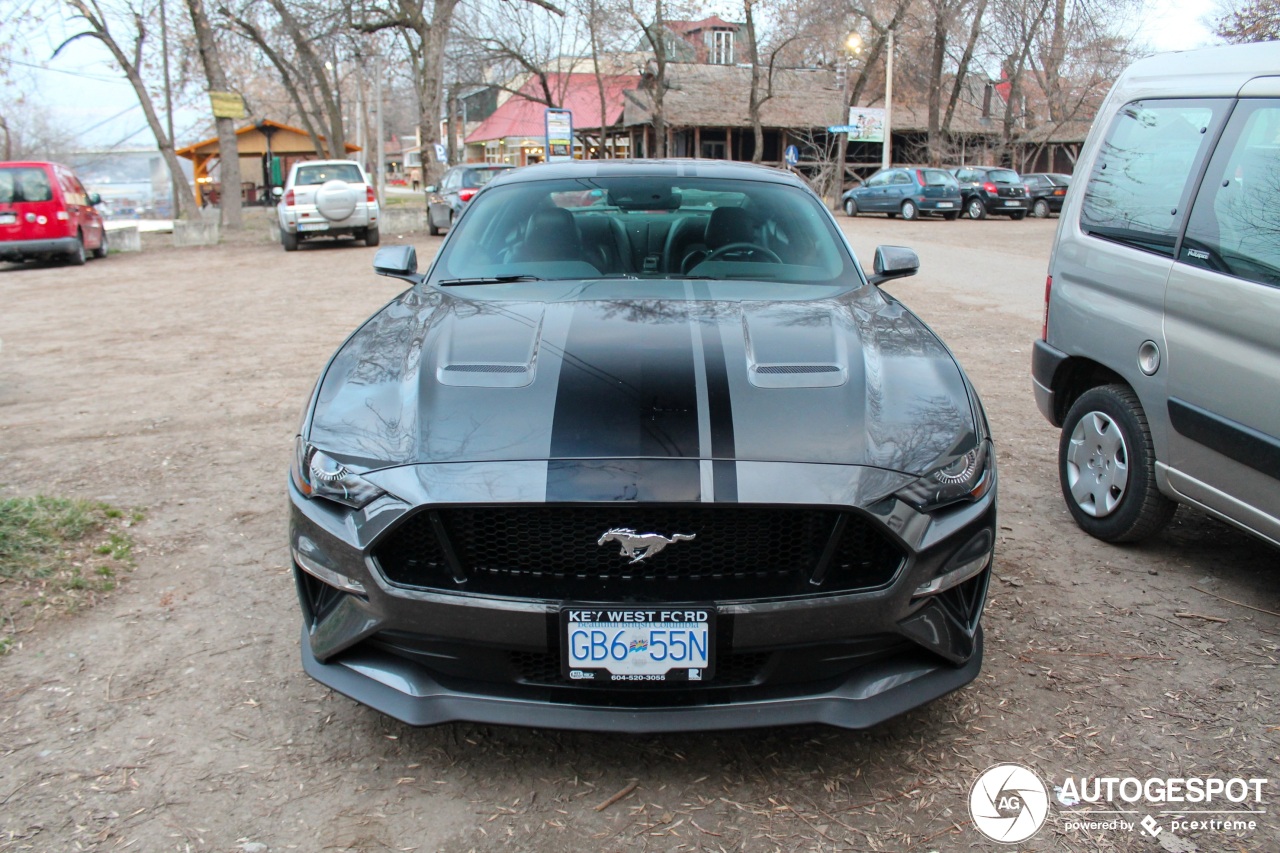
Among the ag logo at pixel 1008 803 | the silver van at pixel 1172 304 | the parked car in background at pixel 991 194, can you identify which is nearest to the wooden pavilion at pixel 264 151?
the parked car in background at pixel 991 194

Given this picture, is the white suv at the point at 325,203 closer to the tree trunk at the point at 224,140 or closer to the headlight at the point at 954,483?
the tree trunk at the point at 224,140

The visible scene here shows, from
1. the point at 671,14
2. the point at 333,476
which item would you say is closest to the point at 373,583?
the point at 333,476

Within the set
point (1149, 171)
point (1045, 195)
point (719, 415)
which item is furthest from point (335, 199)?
point (1045, 195)

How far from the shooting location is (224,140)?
24.5 meters

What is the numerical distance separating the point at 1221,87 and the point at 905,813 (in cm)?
292

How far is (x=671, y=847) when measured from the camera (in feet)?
7.73

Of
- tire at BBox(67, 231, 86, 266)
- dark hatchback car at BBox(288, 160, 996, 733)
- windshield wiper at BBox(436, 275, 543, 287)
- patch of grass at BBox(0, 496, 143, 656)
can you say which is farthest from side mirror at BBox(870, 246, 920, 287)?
tire at BBox(67, 231, 86, 266)

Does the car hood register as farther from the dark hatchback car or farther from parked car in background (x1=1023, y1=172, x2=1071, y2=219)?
parked car in background (x1=1023, y1=172, x2=1071, y2=219)

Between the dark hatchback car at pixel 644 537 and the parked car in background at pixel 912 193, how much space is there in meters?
28.2

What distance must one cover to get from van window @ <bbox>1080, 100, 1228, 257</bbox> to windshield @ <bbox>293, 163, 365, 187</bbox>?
17.3m

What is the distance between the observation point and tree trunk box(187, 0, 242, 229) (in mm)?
23938

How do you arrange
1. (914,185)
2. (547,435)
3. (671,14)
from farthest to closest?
(671,14) → (914,185) → (547,435)

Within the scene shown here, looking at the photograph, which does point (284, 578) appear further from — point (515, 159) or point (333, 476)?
point (515, 159)

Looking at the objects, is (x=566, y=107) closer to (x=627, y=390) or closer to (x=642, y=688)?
(x=627, y=390)
